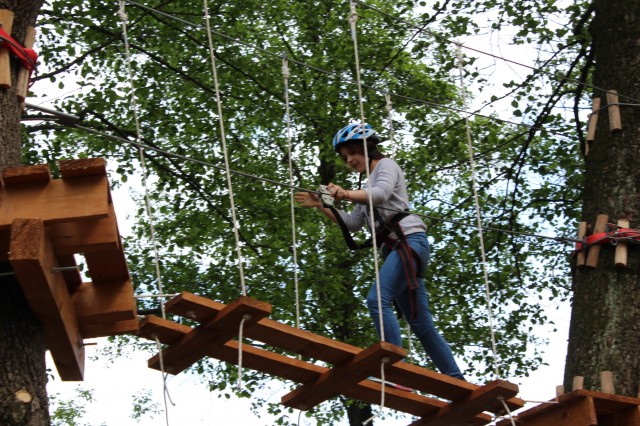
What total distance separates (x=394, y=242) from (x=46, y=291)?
195 centimetres

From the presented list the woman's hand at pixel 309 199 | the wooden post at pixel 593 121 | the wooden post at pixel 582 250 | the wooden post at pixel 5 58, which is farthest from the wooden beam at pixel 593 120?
the wooden post at pixel 5 58

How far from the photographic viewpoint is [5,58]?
4.40 metres

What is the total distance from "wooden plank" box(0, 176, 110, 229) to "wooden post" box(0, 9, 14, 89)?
2.42ft

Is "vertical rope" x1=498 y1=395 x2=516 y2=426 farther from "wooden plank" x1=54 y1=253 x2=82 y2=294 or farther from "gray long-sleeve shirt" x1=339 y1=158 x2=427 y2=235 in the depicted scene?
"wooden plank" x1=54 y1=253 x2=82 y2=294

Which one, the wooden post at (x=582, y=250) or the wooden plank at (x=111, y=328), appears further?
the wooden post at (x=582, y=250)

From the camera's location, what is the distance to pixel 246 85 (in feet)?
35.1

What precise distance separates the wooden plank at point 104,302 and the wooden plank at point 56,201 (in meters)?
0.51

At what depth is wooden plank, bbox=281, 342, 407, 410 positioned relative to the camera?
4.42 m

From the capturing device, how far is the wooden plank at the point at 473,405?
15.2 feet

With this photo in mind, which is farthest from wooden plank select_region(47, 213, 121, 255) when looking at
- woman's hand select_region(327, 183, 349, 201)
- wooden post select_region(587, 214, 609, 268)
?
wooden post select_region(587, 214, 609, 268)

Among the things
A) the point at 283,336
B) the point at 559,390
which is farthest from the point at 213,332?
the point at 559,390

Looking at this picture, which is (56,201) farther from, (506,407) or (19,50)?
(506,407)

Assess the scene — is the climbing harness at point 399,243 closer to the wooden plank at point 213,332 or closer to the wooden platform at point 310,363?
the wooden platform at point 310,363

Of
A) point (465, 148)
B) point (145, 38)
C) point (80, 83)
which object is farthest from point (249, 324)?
point (465, 148)
